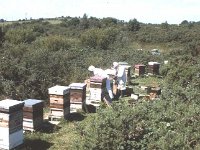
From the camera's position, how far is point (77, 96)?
42.8 ft

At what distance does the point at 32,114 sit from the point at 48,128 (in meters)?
1.00

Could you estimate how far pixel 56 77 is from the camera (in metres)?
17.2

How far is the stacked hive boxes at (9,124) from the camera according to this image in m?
8.97

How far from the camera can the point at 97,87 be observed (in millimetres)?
14141

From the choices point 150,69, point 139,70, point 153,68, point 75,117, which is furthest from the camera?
point 150,69

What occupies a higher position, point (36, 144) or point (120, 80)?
point (120, 80)

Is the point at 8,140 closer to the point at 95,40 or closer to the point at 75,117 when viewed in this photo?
the point at 75,117

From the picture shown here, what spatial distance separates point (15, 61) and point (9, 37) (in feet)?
79.7

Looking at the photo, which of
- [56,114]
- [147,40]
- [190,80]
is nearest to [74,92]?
[56,114]

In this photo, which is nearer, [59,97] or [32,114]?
[32,114]

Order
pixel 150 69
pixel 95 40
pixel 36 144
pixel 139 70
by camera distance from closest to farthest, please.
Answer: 1. pixel 36 144
2. pixel 139 70
3. pixel 150 69
4. pixel 95 40

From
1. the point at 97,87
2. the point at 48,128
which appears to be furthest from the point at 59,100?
the point at 97,87

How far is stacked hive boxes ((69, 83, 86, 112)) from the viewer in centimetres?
1298

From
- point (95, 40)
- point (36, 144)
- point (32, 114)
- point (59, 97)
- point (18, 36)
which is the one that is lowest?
point (36, 144)
